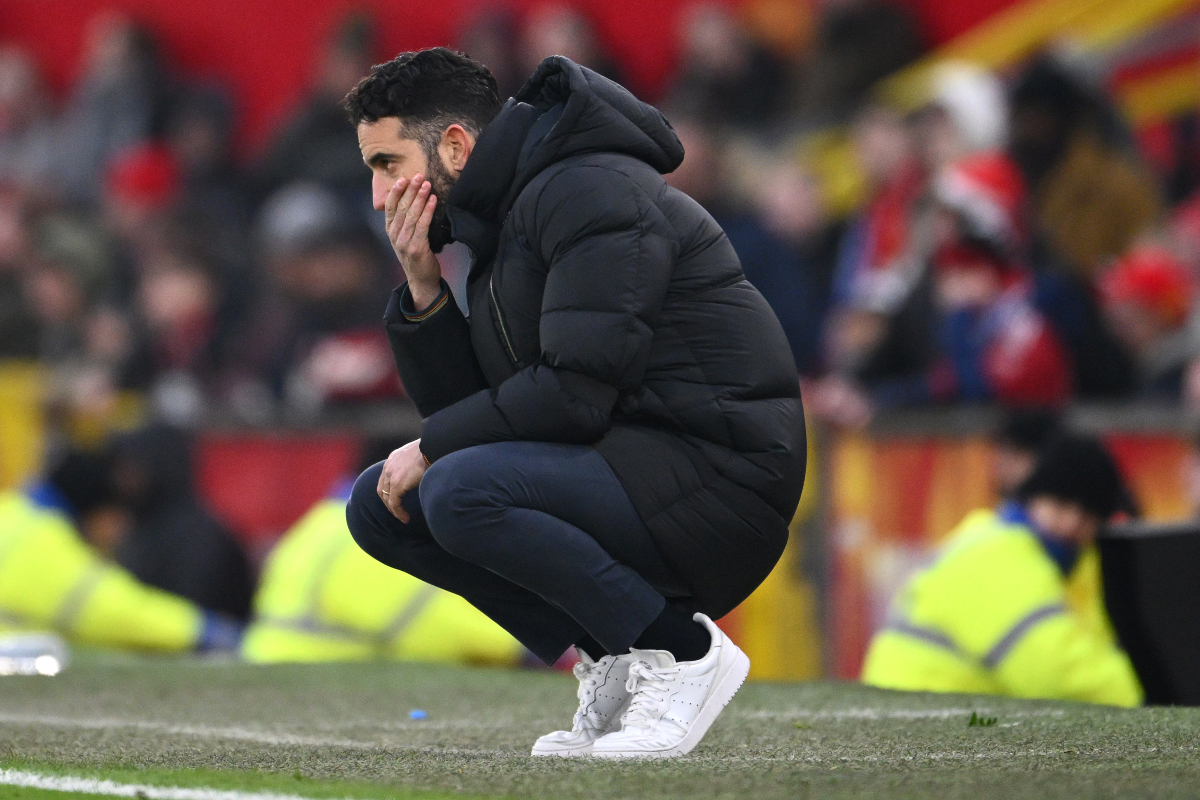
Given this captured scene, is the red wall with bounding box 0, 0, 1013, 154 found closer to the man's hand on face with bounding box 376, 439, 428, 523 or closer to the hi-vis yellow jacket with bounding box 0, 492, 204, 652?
the hi-vis yellow jacket with bounding box 0, 492, 204, 652

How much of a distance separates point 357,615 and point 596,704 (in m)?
3.43

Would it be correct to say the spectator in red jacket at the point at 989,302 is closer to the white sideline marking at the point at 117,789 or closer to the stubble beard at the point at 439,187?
the stubble beard at the point at 439,187

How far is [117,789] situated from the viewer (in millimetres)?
A: 3492

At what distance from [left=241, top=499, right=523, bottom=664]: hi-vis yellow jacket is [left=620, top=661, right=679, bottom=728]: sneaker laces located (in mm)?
3476

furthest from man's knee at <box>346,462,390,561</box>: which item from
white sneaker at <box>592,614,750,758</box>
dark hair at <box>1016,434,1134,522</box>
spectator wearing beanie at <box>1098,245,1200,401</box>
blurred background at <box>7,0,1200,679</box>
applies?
spectator wearing beanie at <box>1098,245,1200,401</box>

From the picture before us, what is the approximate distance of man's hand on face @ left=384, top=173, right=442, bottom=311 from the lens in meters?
4.01

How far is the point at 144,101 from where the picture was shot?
15953 millimetres

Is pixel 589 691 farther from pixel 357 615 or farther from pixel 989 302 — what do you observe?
pixel 989 302

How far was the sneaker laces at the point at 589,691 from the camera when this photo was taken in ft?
13.4

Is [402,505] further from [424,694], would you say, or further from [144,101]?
[144,101]

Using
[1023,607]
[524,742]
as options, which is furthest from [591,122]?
[1023,607]

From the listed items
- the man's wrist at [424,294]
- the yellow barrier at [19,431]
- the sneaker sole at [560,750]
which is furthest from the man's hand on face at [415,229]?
the yellow barrier at [19,431]

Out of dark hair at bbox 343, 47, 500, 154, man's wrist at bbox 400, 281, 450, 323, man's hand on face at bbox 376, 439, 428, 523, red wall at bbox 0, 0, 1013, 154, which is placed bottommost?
man's hand on face at bbox 376, 439, 428, 523

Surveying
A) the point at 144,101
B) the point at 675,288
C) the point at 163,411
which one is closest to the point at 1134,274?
the point at 675,288
